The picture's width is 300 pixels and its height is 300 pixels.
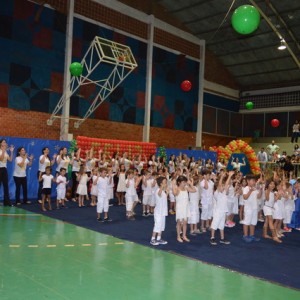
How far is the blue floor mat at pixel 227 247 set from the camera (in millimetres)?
5251

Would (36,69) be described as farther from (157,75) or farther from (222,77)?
(222,77)

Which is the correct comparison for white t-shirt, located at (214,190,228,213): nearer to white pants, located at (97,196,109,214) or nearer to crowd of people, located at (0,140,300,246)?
crowd of people, located at (0,140,300,246)

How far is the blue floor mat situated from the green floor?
0.33 metres

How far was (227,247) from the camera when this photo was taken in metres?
6.53

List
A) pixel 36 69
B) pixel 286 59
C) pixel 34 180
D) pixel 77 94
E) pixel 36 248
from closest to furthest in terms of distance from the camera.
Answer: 1. pixel 36 248
2. pixel 34 180
3. pixel 36 69
4. pixel 77 94
5. pixel 286 59

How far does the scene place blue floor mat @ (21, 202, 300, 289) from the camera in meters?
5.25

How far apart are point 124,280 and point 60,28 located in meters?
12.1

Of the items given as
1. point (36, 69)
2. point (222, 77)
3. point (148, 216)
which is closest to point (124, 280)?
point (148, 216)

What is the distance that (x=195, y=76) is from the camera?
20156mm

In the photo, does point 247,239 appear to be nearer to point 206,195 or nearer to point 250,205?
point 250,205

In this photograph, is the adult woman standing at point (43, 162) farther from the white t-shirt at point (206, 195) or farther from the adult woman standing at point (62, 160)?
the white t-shirt at point (206, 195)

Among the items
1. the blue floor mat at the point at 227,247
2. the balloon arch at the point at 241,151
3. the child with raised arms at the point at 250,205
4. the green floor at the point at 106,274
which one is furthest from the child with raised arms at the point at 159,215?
the balloon arch at the point at 241,151

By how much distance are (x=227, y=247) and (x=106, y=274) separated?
2.62 m

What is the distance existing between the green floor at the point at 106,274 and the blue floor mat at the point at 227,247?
0.33m
